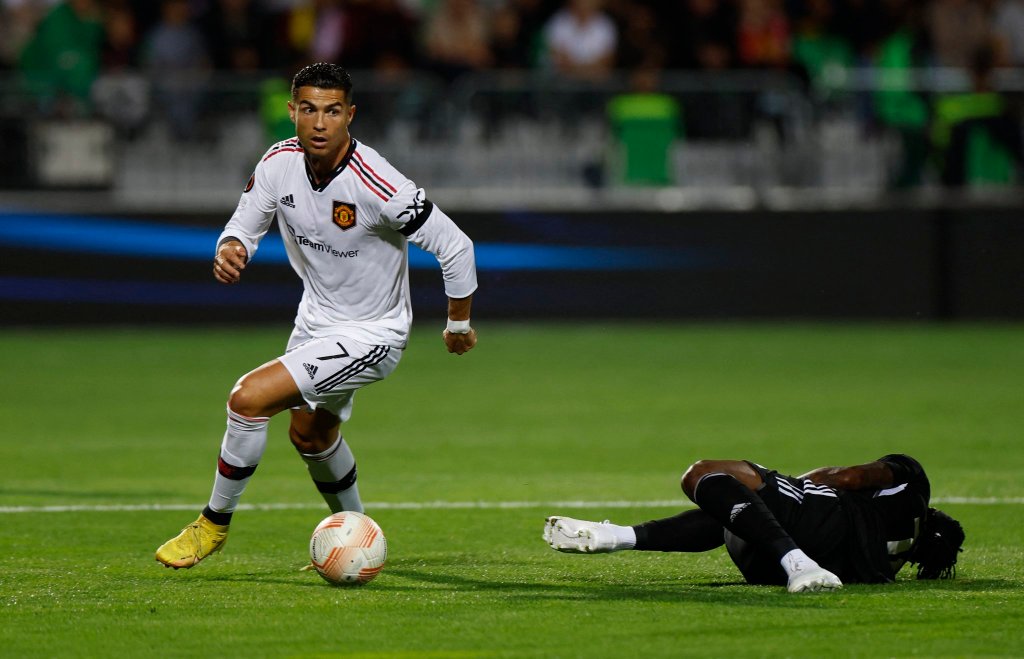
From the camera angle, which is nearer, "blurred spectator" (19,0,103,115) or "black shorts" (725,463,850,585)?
"black shorts" (725,463,850,585)

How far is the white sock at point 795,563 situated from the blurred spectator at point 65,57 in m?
11.3

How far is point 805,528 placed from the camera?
587cm

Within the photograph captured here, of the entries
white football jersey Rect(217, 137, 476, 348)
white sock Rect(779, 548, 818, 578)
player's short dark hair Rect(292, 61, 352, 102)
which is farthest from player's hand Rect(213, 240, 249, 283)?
white sock Rect(779, 548, 818, 578)

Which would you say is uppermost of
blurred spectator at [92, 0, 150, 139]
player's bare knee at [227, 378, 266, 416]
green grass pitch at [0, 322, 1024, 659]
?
blurred spectator at [92, 0, 150, 139]

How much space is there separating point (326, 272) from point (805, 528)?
2.23m

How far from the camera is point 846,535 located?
591 cm

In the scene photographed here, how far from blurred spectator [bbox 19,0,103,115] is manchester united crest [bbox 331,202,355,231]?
968cm

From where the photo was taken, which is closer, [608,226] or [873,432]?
[873,432]

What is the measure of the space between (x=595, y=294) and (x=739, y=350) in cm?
202

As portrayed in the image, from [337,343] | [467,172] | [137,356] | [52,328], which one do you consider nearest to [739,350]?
[467,172]

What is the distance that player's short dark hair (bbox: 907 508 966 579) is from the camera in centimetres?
602

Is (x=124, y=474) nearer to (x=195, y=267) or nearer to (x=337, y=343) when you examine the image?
(x=337, y=343)

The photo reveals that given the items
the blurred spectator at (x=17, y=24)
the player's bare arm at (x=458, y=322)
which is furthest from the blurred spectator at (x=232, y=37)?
the player's bare arm at (x=458, y=322)

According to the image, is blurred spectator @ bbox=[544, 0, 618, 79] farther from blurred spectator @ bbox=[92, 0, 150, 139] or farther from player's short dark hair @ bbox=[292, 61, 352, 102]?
player's short dark hair @ bbox=[292, 61, 352, 102]
